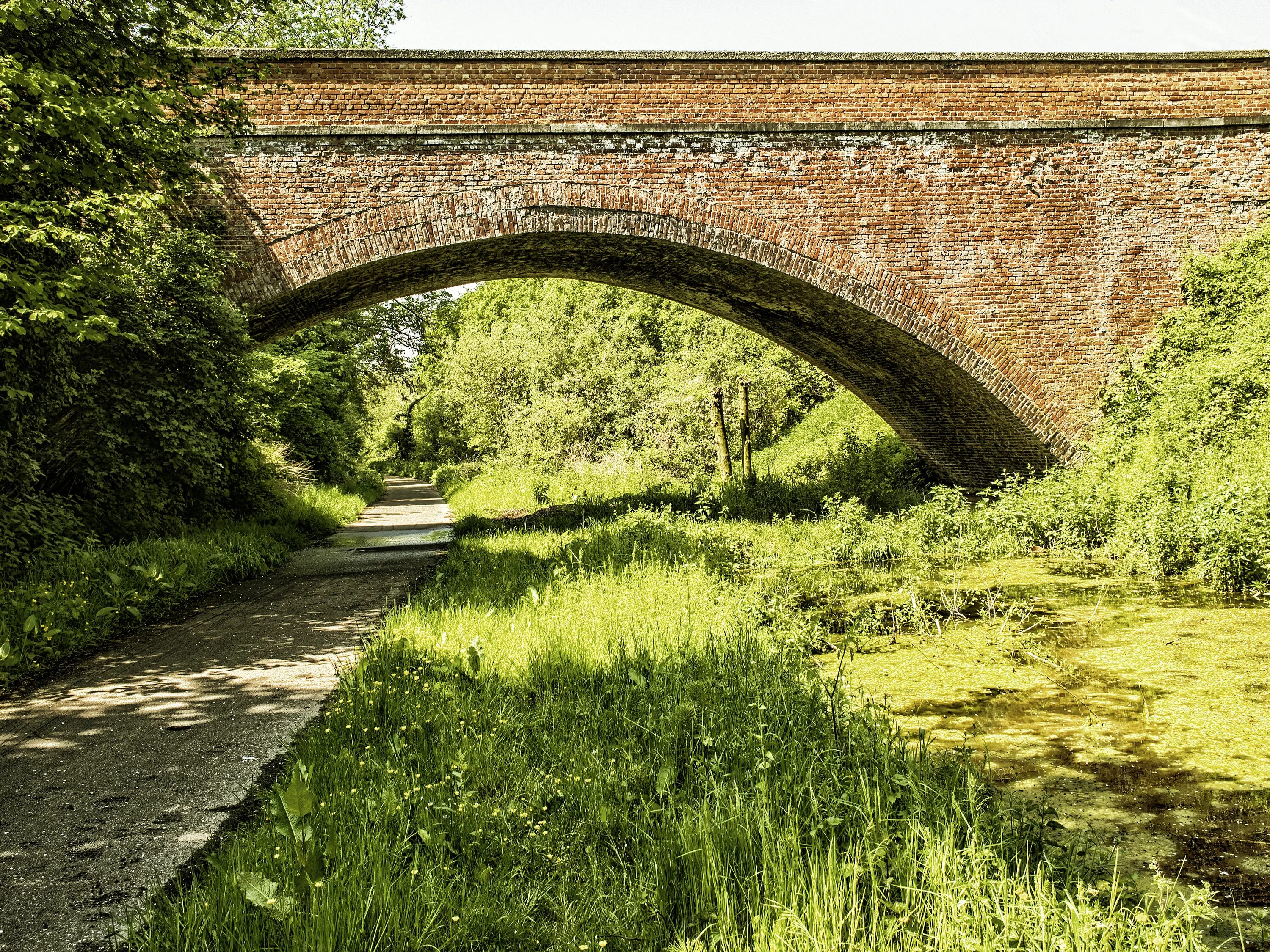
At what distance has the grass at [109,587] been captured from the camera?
5.28 meters

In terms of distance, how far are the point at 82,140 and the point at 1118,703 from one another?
25.5 ft

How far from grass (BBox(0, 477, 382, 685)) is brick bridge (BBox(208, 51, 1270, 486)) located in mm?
3054

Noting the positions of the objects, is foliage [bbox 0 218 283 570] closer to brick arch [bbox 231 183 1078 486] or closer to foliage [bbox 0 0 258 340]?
foliage [bbox 0 0 258 340]

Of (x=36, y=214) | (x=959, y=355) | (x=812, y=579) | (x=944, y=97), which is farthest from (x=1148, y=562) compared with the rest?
(x=36, y=214)

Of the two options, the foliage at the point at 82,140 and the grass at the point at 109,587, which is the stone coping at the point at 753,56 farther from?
the grass at the point at 109,587

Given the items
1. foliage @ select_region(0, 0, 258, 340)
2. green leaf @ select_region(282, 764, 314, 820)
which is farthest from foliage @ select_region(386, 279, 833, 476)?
green leaf @ select_region(282, 764, 314, 820)

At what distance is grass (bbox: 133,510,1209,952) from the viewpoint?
2221mm

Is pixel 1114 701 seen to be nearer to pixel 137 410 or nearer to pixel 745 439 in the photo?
pixel 137 410

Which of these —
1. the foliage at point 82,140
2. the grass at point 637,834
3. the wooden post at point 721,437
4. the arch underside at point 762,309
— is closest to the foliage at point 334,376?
the arch underside at point 762,309

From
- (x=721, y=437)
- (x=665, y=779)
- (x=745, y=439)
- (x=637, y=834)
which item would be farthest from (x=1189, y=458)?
(x=721, y=437)

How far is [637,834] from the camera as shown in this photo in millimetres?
2895

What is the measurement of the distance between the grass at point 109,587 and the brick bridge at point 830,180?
305 centimetres

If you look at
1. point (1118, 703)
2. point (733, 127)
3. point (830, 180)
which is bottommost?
point (1118, 703)

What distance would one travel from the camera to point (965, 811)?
9.72ft
